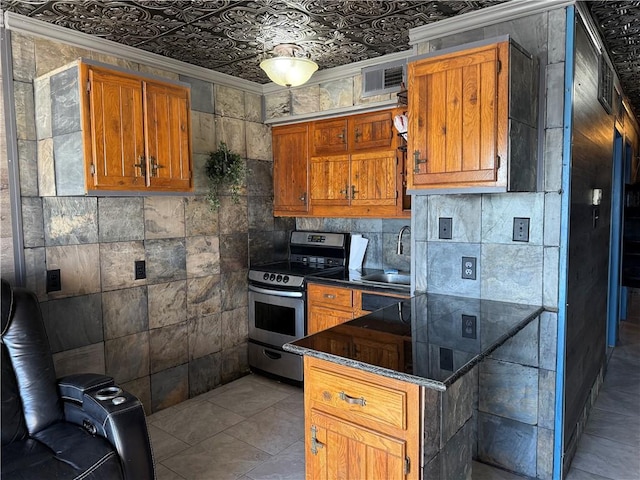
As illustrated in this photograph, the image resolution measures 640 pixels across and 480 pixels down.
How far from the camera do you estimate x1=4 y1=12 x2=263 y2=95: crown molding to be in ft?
8.36

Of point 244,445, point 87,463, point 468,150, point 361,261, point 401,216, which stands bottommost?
point 244,445

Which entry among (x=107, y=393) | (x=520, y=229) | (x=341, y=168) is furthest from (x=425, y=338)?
(x=341, y=168)

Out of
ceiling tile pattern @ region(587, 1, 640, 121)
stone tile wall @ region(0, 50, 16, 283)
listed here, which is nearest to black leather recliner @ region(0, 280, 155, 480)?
stone tile wall @ region(0, 50, 16, 283)

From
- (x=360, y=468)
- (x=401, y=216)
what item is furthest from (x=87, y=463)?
(x=401, y=216)

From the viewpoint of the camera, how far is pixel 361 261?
407cm

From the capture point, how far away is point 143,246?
3.21 m

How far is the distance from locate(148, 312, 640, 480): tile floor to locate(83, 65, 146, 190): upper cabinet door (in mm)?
1684

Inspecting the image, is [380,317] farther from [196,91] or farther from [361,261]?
[196,91]

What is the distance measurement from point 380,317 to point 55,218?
80.4 inches

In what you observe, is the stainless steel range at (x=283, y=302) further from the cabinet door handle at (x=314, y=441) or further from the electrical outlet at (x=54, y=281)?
the cabinet door handle at (x=314, y=441)

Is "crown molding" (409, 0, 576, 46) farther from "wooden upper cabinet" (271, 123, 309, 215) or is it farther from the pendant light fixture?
"wooden upper cabinet" (271, 123, 309, 215)

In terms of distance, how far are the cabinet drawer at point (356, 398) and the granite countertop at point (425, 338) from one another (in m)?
0.09

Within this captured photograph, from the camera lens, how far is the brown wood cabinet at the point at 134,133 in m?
2.46

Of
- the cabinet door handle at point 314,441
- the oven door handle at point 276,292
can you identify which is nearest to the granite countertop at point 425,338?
the cabinet door handle at point 314,441
